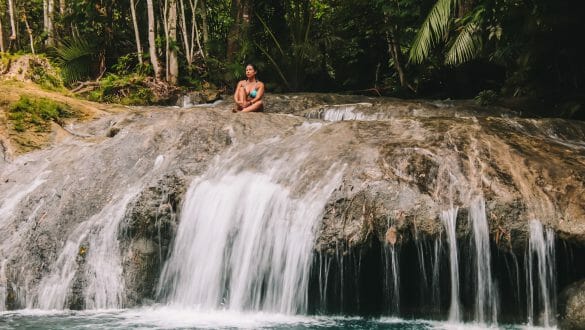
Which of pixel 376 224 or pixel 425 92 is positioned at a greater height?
pixel 425 92

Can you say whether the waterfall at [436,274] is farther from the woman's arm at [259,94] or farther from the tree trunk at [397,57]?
the tree trunk at [397,57]

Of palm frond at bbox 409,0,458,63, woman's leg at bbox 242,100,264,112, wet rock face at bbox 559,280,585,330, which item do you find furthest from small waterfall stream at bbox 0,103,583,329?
palm frond at bbox 409,0,458,63

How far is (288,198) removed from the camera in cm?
521

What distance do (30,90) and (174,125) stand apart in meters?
3.49

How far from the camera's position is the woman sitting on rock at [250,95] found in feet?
30.3

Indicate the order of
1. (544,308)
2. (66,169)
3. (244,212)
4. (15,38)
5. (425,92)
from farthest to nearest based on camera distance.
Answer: (425,92)
(15,38)
(66,169)
(244,212)
(544,308)

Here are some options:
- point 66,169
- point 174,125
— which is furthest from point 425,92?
point 66,169

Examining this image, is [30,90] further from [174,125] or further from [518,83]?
[518,83]

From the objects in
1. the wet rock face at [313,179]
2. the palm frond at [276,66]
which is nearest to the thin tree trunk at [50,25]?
the palm frond at [276,66]

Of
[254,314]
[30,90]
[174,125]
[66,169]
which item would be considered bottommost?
[254,314]

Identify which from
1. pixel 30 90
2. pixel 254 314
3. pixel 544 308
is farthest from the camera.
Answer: pixel 30 90

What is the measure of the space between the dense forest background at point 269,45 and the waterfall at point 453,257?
6851mm

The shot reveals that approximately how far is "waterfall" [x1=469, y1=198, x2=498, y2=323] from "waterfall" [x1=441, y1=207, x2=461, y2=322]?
15 centimetres

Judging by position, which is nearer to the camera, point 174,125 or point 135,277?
point 135,277
